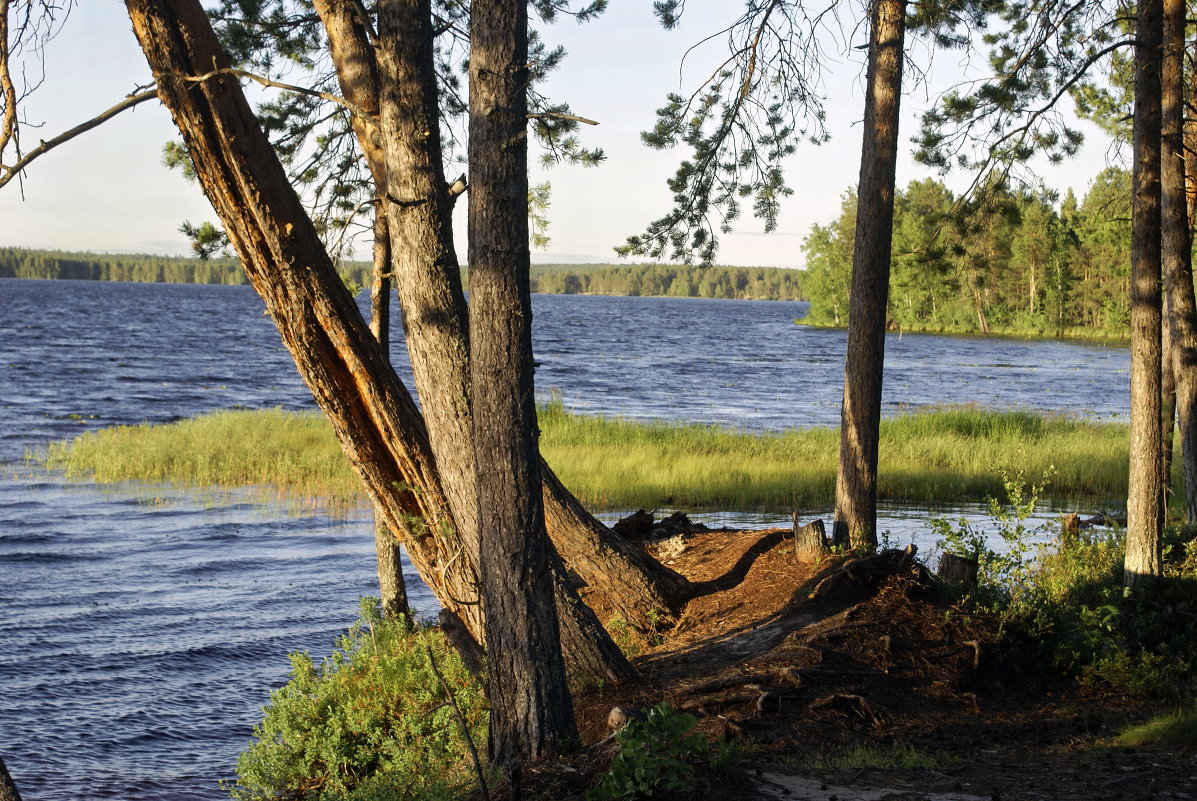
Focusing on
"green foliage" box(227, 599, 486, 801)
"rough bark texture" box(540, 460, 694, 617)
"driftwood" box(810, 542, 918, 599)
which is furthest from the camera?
"rough bark texture" box(540, 460, 694, 617)

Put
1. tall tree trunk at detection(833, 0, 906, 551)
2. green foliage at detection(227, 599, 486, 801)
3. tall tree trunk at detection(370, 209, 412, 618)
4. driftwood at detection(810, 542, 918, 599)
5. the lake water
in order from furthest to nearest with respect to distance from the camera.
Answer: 1. tall tree trunk at detection(370, 209, 412, 618)
2. tall tree trunk at detection(833, 0, 906, 551)
3. the lake water
4. driftwood at detection(810, 542, 918, 599)
5. green foliage at detection(227, 599, 486, 801)

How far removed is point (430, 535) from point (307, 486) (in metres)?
11.7

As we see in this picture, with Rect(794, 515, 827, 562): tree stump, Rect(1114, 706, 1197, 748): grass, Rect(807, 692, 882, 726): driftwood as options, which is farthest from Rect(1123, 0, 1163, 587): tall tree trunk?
Rect(807, 692, 882, 726): driftwood

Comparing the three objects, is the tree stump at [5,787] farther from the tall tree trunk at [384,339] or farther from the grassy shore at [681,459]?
the grassy shore at [681,459]

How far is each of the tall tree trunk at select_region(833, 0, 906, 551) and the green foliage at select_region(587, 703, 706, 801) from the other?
434 centimetres

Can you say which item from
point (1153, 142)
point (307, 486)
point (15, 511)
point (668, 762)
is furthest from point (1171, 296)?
point (15, 511)

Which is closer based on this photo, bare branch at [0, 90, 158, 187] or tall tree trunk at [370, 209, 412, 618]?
bare branch at [0, 90, 158, 187]

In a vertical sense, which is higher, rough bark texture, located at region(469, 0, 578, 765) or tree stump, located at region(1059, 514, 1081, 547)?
rough bark texture, located at region(469, 0, 578, 765)

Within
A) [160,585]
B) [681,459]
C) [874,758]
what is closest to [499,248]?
[874,758]

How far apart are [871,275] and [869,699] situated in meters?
3.60

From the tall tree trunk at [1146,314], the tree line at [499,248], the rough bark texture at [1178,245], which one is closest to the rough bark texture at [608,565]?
the tree line at [499,248]

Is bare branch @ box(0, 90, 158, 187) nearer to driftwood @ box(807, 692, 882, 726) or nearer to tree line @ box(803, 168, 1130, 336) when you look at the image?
driftwood @ box(807, 692, 882, 726)

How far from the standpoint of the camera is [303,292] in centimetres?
630

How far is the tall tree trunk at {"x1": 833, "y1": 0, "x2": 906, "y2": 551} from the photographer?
27.0 feet
